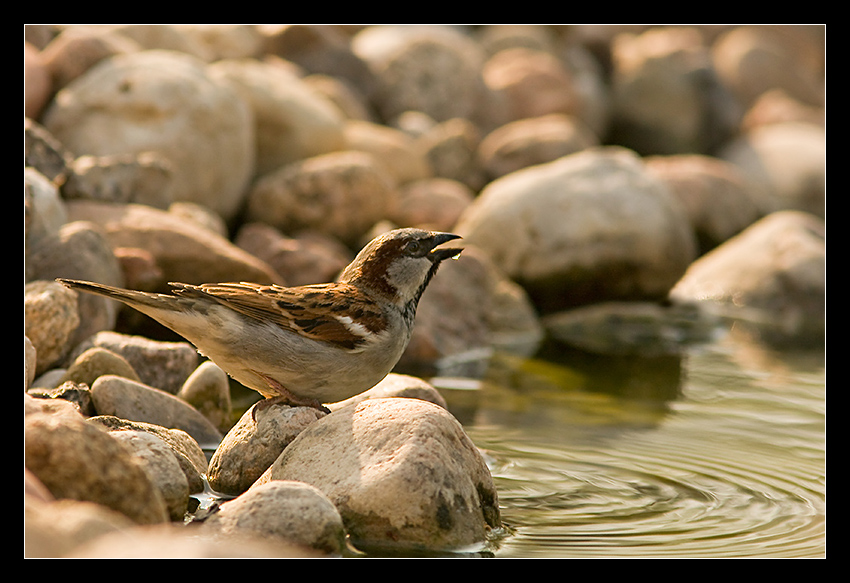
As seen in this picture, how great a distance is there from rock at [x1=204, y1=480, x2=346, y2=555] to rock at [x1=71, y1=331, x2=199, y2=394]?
2.87 m

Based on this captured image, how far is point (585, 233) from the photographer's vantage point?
1241cm

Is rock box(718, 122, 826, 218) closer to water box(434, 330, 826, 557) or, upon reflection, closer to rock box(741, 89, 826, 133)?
rock box(741, 89, 826, 133)

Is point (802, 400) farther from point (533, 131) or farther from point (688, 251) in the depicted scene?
point (533, 131)

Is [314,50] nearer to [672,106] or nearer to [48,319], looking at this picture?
[672,106]

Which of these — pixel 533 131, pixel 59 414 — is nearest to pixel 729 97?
pixel 533 131

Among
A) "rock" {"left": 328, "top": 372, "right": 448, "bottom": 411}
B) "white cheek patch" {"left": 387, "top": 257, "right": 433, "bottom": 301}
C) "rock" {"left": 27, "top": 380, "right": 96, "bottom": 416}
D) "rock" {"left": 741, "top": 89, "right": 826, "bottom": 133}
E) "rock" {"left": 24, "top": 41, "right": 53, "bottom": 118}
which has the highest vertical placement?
"rock" {"left": 24, "top": 41, "right": 53, "bottom": 118}

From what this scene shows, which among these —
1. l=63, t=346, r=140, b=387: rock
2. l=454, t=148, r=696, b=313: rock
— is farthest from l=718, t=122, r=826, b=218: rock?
l=63, t=346, r=140, b=387: rock

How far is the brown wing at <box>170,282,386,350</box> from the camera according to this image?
5598 mm

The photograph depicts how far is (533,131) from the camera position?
1630 centimetres

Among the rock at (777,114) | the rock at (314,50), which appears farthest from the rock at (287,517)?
the rock at (777,114)

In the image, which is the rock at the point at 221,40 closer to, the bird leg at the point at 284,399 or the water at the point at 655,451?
the water at the point at 655,451

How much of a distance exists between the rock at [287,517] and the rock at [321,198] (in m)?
8.06

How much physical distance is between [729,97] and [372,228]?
11476 millimetres

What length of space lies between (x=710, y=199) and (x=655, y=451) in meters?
9.04
